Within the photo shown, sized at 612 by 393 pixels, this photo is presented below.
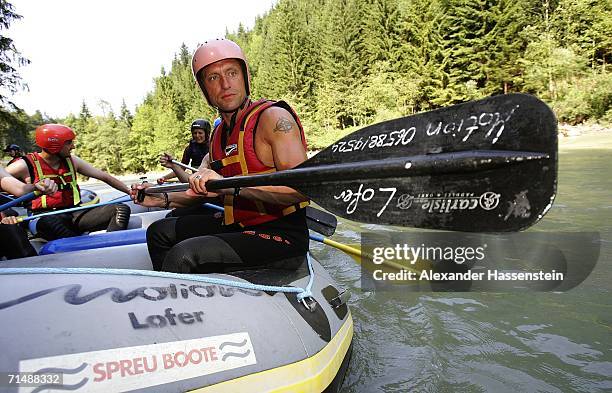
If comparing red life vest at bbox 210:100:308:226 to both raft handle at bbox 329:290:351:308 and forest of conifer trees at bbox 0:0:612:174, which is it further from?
forest of conifer trees at bbox 0:0:612:174

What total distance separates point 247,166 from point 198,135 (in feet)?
15.2

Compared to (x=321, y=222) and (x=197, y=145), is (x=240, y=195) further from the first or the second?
(x=197, y=145)

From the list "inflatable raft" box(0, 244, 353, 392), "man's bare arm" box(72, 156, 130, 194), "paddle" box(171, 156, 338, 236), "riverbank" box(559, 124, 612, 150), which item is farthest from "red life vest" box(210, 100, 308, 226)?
"riverbank" box(559, 124, 612, 150)

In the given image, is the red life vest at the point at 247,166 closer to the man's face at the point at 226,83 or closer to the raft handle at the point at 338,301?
the man's face at the point at 226,83

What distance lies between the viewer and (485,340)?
10.2ft

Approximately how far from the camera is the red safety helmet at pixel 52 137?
4496mm

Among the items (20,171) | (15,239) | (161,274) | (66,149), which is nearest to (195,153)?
(66,149)

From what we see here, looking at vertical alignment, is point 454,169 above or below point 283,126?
below

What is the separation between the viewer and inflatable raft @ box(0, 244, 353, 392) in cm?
152

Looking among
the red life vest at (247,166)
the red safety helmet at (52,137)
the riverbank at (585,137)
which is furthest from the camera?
the riverbank at (585,137)

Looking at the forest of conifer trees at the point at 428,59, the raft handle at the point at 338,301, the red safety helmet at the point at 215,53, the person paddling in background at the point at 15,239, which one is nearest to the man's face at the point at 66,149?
the person paddling in background at the point at 15,239

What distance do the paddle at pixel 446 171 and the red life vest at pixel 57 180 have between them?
11.0 feet

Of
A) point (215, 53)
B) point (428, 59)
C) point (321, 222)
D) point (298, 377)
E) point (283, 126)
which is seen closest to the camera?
point (298, 377)

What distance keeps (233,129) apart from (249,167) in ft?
1.25
